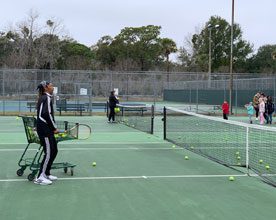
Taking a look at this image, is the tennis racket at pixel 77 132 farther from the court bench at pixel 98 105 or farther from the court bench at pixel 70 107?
the court bench at pixel 98 105

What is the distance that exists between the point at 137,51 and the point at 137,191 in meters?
69.6

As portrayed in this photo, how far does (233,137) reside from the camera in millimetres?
16031

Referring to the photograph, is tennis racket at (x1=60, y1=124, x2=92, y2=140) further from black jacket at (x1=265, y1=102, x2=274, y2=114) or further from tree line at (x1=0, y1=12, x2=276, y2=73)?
tree line at (x1=0, y1=12, x2=276, y2=73)

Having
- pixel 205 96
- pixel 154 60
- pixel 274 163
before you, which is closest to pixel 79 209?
pixel 274 163

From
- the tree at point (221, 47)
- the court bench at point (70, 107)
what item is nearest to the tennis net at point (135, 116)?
the court bench at point (70, 107)

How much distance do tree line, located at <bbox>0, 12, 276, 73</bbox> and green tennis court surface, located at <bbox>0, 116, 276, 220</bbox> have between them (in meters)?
49.3

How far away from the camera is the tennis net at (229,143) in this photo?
1016 centimetres

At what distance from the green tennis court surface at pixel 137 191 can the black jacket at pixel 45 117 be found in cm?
88

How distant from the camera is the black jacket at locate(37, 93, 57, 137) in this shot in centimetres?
817

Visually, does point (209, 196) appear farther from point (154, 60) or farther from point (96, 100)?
point (154, 60)

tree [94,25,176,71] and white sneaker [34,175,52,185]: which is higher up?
tree [94,25,176,71]

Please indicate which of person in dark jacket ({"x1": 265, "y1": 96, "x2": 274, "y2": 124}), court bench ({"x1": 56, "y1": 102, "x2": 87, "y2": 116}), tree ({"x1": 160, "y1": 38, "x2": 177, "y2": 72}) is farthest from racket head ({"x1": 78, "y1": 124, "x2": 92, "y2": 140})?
tree ({"x1": 160, "y1": 38, "x2": 177, "y2": 72})

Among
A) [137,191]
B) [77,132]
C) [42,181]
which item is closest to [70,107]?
[77,132]

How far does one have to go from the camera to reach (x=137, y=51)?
76.8 m
